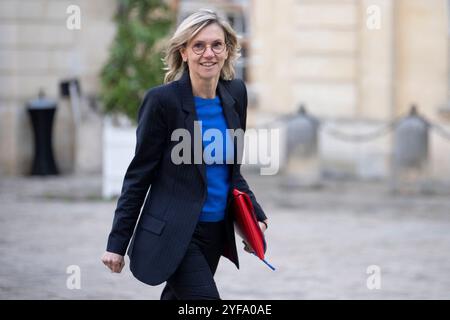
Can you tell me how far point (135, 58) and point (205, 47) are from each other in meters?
9.35

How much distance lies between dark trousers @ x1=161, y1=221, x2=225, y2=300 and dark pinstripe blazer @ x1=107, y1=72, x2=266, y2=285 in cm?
7

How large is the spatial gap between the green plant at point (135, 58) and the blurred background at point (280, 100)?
18 millimetres

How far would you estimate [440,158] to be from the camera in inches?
643

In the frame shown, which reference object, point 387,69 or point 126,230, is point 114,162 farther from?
point 126,230

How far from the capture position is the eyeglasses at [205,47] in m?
4.84

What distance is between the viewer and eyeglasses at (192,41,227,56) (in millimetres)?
4840

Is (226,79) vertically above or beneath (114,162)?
above

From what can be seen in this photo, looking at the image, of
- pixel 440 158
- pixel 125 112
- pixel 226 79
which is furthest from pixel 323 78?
pixel 226 79

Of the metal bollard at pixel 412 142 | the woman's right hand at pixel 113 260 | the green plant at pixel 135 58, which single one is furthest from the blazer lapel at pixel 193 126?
the metal bollard at pixel 412 142

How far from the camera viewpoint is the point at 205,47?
484 cm

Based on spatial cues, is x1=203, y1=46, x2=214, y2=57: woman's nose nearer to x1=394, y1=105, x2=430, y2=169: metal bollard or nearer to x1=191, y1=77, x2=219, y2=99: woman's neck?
x1=191, y1=77, x2=219, y2=99: woman's neck

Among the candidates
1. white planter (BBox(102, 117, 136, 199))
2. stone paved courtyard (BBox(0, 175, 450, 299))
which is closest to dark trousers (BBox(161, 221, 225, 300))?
stone paved courtyard (BBox(0, 175, 450, 299))

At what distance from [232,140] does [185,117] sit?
0.24 meters

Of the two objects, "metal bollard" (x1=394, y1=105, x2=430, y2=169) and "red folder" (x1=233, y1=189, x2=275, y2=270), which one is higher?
"red folder" (x1=233, y1=189, x2=275, y2=270)
